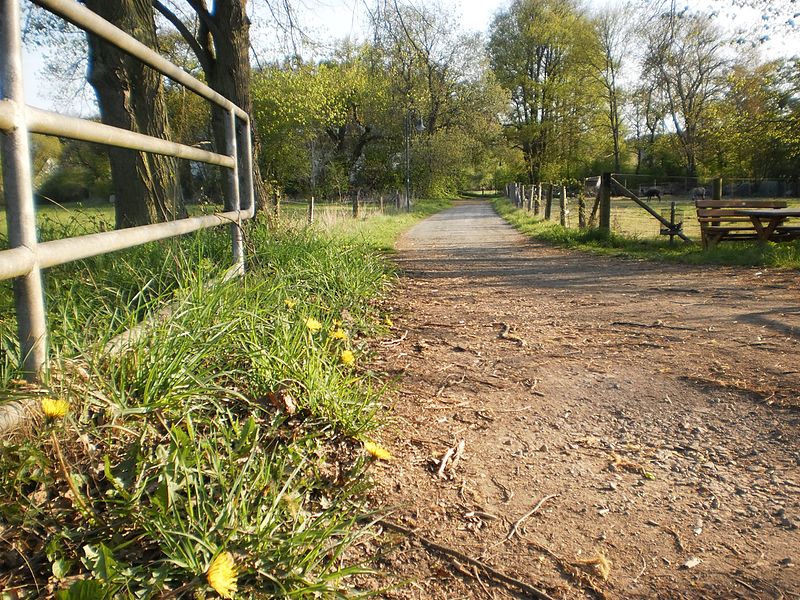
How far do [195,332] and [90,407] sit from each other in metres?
0.62

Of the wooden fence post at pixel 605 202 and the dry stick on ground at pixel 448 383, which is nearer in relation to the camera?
the dry stick on ground at pixel 448 383

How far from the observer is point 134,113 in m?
6.61

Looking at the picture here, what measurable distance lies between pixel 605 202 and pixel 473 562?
12954mm

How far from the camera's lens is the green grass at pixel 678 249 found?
9.36 m

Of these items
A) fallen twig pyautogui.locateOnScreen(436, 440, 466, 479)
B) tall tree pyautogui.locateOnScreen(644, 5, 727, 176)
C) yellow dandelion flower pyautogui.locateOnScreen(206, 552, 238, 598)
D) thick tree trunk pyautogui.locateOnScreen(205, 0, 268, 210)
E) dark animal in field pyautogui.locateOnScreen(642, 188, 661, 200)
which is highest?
tall tree pyautogui.locateOnScreen(644, 5, 727, 176)

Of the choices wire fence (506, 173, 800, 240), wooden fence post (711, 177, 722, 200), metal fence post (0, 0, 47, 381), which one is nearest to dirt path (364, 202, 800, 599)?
metal fence post (0, 0, 47, 381)

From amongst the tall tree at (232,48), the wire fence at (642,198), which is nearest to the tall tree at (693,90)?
the wire fence at (642,198)

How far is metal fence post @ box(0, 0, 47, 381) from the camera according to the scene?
175 centimetres

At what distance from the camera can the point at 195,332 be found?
2547 mm

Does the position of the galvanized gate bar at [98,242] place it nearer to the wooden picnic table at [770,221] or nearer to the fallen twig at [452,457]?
the fallen twig at [452,457]

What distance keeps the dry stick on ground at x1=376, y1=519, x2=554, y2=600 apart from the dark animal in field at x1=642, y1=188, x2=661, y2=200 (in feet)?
152

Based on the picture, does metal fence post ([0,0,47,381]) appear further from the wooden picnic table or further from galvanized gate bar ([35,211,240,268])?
the wooden picnic table

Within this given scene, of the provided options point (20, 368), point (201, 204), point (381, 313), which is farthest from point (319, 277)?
point (20, 368)

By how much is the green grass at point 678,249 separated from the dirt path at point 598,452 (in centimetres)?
418
